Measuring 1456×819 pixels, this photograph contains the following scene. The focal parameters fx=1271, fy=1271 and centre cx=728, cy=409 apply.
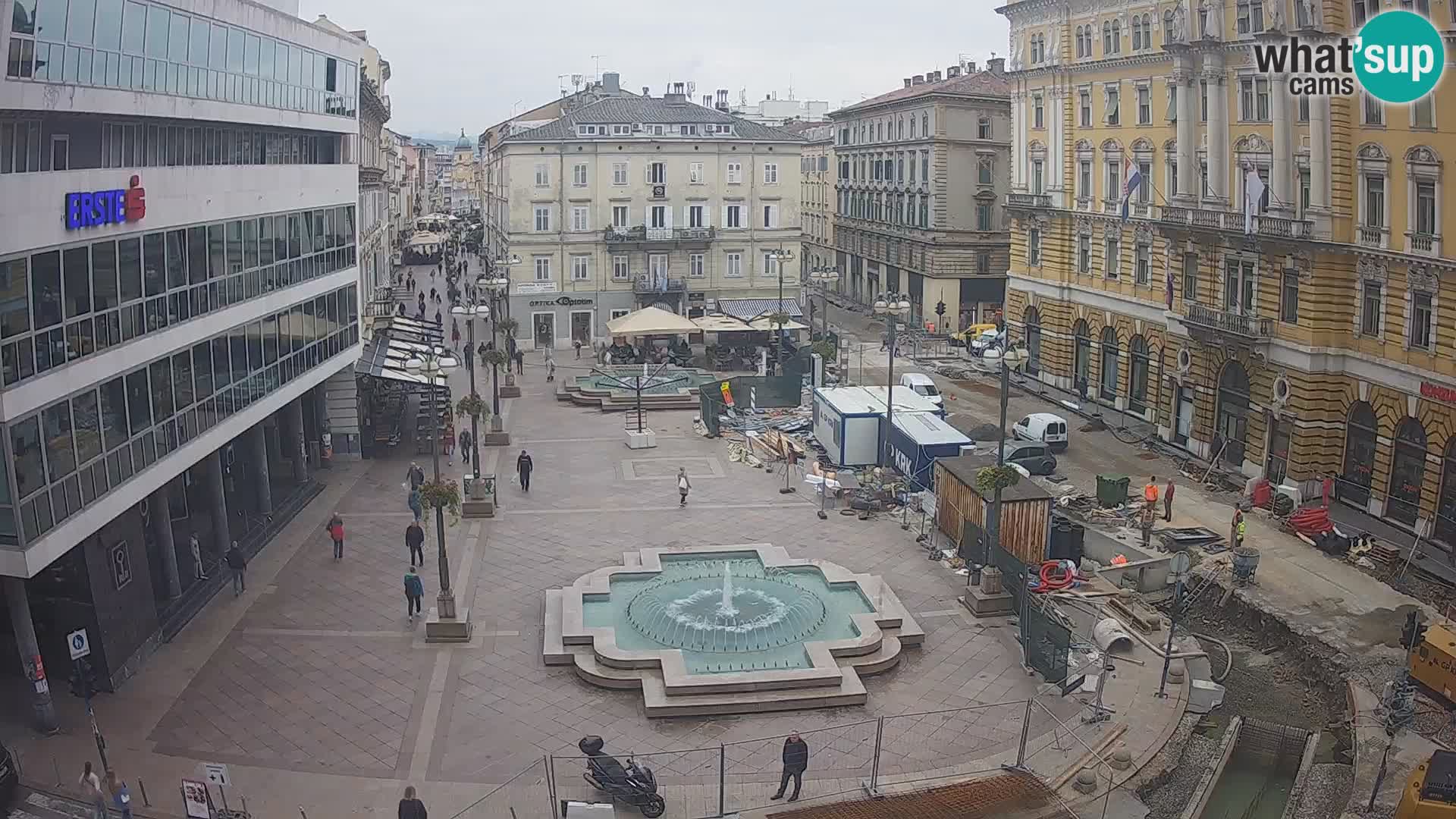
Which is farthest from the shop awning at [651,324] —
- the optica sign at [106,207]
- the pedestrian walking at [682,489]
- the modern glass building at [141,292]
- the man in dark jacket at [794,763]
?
the man in dark jacket at [794,763]

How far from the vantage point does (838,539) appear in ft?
109

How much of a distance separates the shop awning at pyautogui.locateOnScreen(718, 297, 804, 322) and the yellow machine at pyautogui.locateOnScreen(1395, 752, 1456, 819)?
5054cm

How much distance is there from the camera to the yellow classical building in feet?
111

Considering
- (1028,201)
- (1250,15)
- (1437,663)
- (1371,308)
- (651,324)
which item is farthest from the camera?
(651,324)

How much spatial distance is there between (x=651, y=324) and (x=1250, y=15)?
2954 centimetres

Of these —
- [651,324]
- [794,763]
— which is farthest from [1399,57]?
[651,324]

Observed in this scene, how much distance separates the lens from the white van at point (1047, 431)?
144ft

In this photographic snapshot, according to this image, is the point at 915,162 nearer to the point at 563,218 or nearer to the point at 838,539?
the point at 563,218

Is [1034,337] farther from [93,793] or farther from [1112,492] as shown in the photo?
[93,793]

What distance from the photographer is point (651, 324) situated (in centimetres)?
5988

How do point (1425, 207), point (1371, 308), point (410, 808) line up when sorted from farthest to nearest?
point (1371, 308), point (1425, 207), point (410, 808)

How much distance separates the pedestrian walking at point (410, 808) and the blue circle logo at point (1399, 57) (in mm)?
30052

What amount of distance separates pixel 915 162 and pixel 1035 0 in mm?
20899

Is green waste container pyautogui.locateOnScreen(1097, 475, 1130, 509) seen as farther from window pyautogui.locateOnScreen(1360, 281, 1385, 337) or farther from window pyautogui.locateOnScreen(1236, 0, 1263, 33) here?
window pyautogui.locateOnScreen(1236, 0, 1263, 33)
